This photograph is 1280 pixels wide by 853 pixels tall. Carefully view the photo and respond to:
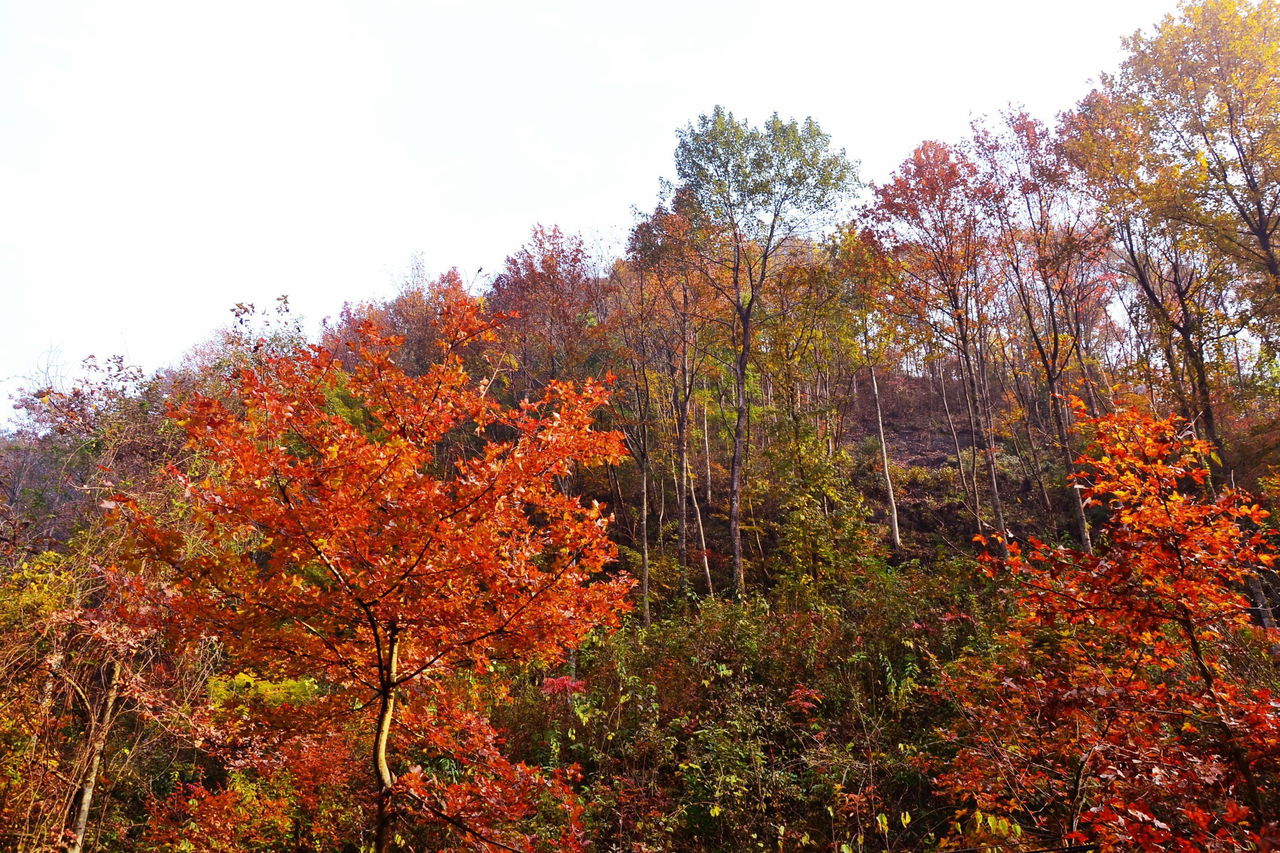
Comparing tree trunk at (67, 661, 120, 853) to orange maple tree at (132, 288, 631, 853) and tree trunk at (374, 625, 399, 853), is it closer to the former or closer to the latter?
orange maple tree at (132, 288, 631, 853)

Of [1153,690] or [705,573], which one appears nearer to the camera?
[1153,690]

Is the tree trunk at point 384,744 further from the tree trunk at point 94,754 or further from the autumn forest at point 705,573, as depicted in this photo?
the tree trunk at point 94,754

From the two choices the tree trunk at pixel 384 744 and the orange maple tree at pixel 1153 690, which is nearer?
the orange maple tree at pixel 1153 690

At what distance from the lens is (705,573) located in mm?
15141

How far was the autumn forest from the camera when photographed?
4.27 metres

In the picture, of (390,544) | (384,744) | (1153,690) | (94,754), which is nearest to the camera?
(1153,690)

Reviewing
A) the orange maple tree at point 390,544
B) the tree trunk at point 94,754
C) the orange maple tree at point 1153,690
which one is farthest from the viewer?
the tree trunk at point 94,754

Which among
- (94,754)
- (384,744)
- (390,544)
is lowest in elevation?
(94,754)

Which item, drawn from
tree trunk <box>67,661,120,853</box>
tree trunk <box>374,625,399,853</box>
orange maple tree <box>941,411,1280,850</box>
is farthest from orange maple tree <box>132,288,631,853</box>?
tree trunk <box>67,661,120,853</box>

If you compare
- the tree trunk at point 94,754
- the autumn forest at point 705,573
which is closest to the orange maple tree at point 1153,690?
the autumn forest at point 705,573

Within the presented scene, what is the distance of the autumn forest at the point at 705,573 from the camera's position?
4.27 meters

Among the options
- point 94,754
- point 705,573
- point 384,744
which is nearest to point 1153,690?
point 384,744

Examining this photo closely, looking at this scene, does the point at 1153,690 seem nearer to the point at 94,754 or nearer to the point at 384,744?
the point at 384,744

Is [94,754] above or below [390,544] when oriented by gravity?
below
